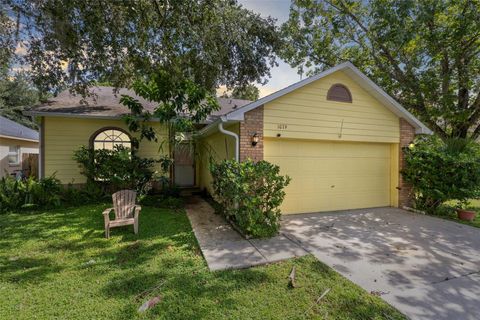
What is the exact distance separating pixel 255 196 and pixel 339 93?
4.44 m

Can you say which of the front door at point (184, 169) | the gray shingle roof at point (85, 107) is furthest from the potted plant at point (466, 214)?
the front door at point (184, 169)

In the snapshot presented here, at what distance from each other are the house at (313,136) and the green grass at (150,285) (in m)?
3.13

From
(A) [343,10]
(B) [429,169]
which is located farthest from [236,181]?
(A) [343,10]

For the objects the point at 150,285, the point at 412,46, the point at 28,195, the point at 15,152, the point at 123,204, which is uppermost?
the point at 412,46

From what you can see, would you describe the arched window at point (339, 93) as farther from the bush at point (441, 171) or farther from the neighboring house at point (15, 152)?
the neighboring house at point (15, 152)

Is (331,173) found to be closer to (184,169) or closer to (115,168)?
(184,169)

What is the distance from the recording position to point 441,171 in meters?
7.16

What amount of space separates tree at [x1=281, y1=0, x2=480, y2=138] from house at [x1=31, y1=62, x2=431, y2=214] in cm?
361

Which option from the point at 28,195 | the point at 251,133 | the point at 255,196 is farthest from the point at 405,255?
the point at 28,195

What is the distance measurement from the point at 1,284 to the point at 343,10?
557 inches

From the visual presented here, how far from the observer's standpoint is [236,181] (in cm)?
511

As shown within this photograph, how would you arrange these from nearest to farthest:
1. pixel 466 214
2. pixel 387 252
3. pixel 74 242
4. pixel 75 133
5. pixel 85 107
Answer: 1. pixel 387 252
2. pixel 74 242
3. pixel 466 214
4. pixel 75 133
5. pixel 85 107

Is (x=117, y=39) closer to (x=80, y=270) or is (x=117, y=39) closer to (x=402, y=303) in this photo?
(x=80, y=270)

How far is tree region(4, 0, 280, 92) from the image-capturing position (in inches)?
206
